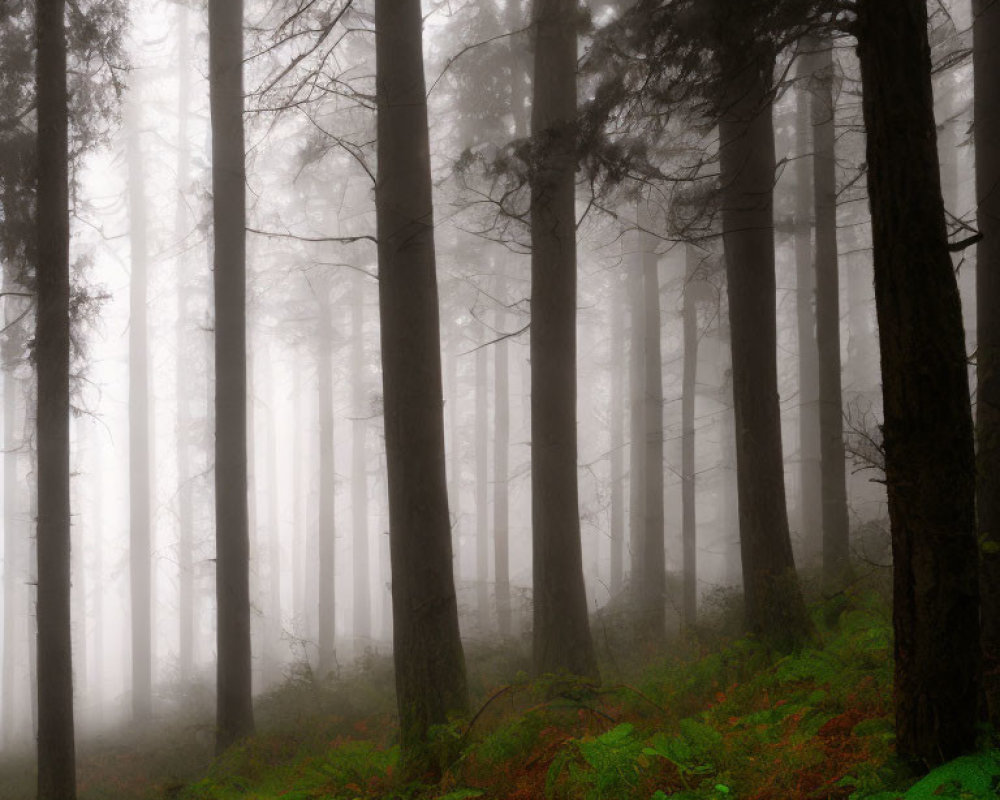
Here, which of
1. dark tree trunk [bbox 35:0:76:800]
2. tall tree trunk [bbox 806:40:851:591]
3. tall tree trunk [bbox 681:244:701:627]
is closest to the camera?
dark tree trunk [bbox 35:0:76:800]

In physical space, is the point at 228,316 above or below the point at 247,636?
above

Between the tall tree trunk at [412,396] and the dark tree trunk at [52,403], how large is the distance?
4.29 m

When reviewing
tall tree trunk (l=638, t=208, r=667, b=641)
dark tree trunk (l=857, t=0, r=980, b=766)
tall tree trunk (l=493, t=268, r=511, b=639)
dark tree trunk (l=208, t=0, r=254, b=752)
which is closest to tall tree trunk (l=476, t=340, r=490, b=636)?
tall tree trunk (l=493, t=268, r=511, b=639)

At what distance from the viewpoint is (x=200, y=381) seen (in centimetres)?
2619

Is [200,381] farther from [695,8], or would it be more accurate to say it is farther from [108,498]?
[108,498]

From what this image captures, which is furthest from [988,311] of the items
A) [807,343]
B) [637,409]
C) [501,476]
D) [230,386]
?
[501,476]

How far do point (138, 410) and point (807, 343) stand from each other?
63.5 ft

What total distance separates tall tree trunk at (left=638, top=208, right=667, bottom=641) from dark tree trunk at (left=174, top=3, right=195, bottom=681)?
13517 millimetres

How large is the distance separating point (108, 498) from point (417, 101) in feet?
206

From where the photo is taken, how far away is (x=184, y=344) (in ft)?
80.8

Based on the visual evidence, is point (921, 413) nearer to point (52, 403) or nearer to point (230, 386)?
point (230, 386)

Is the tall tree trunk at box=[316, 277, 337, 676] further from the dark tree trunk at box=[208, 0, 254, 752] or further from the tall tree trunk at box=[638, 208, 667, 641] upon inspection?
the dark tree trunk at box=[208, 0, 254, 752]

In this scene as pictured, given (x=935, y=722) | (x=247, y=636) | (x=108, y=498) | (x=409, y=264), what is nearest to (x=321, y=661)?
(x=247, y=636)

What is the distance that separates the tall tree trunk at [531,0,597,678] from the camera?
807 centimetres
